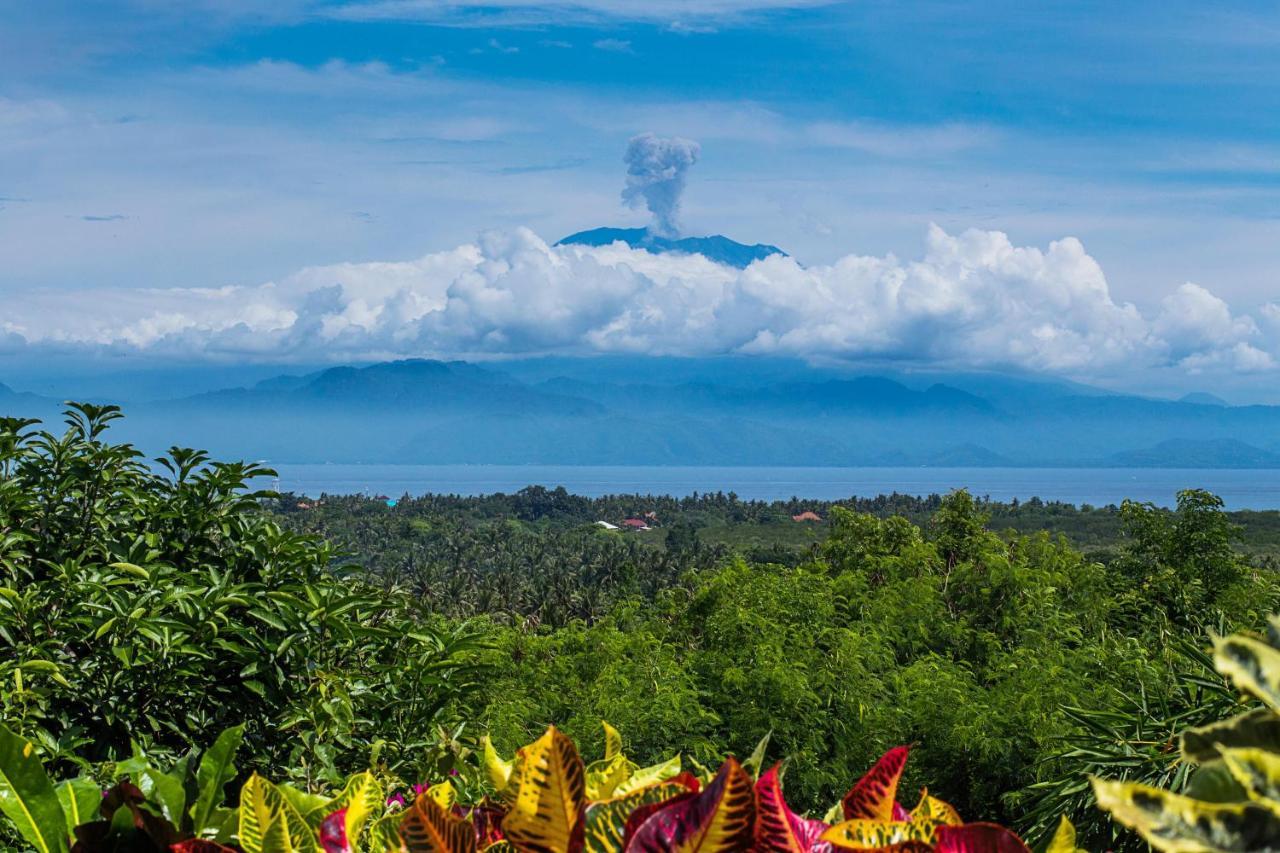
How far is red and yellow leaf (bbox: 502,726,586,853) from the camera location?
A: 105 centimetres

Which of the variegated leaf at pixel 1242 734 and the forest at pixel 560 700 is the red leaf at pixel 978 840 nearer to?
the forest at pixel 560 700

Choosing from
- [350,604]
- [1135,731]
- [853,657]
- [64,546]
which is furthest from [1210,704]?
[853,657]

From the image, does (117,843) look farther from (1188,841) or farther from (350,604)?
(350,604)

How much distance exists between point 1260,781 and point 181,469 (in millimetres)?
3629

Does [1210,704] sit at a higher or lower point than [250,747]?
higher

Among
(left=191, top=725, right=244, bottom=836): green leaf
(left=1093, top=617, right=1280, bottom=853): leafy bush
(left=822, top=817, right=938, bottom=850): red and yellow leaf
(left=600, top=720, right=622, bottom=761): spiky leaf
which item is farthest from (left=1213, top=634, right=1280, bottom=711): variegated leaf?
(left=191, top=725, right=244, bottom=836): green leaf

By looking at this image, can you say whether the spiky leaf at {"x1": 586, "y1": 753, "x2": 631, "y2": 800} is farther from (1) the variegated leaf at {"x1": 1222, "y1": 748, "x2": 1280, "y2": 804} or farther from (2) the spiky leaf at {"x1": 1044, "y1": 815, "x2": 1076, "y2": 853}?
(1) the variegated leaf at {"x1": 1222, "y1": 748, "x2": 1280, "y2": 804}

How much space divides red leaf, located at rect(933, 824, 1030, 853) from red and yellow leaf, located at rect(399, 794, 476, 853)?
45cm

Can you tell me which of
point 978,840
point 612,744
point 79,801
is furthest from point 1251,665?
point 79,801

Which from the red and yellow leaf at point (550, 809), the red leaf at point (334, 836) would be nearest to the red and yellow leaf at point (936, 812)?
the red and yellow leaf at point (550, 809)

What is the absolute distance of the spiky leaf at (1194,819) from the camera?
0.70m

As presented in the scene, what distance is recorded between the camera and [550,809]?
1054 mm

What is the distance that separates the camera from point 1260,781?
731mm

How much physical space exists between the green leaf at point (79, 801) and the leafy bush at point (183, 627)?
144cm
